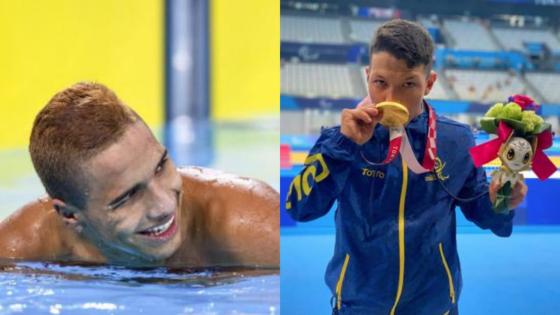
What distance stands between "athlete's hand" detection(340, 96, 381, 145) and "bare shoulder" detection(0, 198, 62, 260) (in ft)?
2.70

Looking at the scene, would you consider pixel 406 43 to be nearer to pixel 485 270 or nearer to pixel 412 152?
pixel 412 152

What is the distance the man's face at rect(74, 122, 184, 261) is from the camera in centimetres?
159

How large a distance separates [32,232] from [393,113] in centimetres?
102

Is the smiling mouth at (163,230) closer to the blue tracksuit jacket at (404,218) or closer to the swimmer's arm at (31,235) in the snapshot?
the swimmer's arm at (31,235)

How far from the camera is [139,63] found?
5.60 ft

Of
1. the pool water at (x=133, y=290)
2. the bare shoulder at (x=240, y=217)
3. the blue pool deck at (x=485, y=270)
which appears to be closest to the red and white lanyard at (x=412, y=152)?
the blue pool deck at (x=485, y=270)

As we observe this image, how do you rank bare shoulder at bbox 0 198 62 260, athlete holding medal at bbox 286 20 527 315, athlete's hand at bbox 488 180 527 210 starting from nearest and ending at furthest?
athlete's hand at bbox 488 180 527 210
athlete holding medal at bbox 286 20 527 315
bare shoulder at bbox 0 198 62 260

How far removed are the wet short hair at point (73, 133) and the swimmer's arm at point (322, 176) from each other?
0.49 meters

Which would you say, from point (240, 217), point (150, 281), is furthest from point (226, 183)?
point (150, 281)

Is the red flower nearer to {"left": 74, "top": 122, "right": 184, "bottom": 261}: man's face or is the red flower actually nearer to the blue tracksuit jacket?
the blue tracksuit jacket

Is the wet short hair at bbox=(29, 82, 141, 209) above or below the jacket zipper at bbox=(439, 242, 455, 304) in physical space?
above

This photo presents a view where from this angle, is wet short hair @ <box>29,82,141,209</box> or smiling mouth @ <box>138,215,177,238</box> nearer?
wet short hair @ <box>29,82,141,209</box>

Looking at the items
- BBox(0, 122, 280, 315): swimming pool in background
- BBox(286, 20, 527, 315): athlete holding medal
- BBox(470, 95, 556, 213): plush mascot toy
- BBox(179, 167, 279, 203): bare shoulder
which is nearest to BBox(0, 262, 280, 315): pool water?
BBox(0, 122, 280, 315): swimming pool in background

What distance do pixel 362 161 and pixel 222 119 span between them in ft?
1.43
